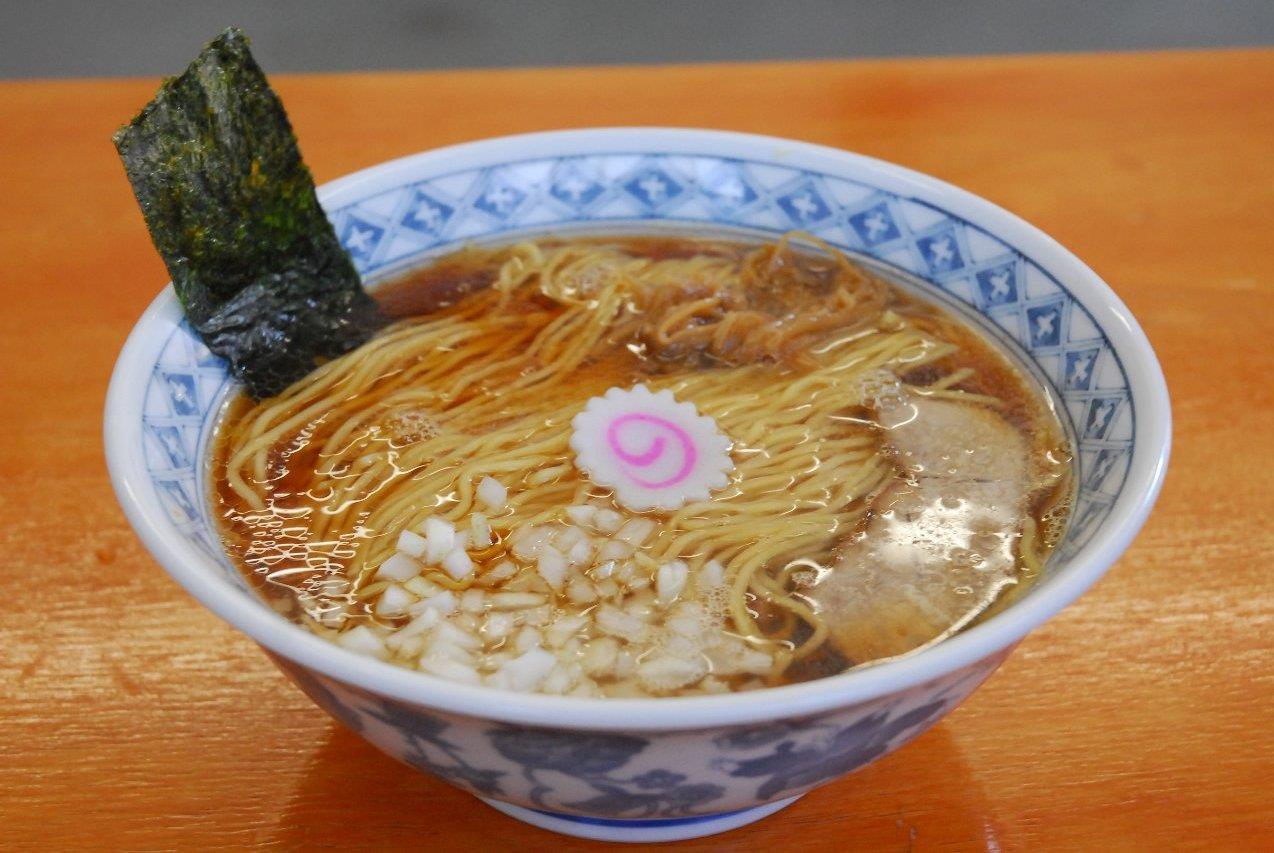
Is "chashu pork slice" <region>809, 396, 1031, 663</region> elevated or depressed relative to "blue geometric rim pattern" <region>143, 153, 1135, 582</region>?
depressed

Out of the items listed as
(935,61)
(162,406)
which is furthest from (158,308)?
(935,61)

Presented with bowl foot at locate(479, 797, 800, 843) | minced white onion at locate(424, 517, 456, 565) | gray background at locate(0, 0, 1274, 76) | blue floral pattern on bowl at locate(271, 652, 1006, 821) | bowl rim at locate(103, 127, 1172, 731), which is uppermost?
gray background at locate(0, 0, 1274, 76)

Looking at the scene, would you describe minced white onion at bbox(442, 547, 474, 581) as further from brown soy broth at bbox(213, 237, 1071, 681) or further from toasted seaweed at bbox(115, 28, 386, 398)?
toasted seaweed at bbox(115, 28, 386, 398)

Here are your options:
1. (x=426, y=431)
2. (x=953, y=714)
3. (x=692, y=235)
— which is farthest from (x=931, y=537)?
(x=692, y=235)

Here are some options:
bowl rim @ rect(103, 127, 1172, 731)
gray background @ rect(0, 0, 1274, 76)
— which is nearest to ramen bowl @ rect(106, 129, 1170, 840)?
bowl rim @ rect(103, 127, 1172, 731)

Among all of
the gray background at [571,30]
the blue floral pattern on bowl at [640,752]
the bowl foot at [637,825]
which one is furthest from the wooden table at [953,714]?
the gray background at [571,30]

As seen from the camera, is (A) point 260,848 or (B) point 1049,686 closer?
(A) point 260,848

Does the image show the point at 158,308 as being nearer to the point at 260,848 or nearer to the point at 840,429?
the point at 260,848

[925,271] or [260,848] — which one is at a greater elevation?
[925,271]
